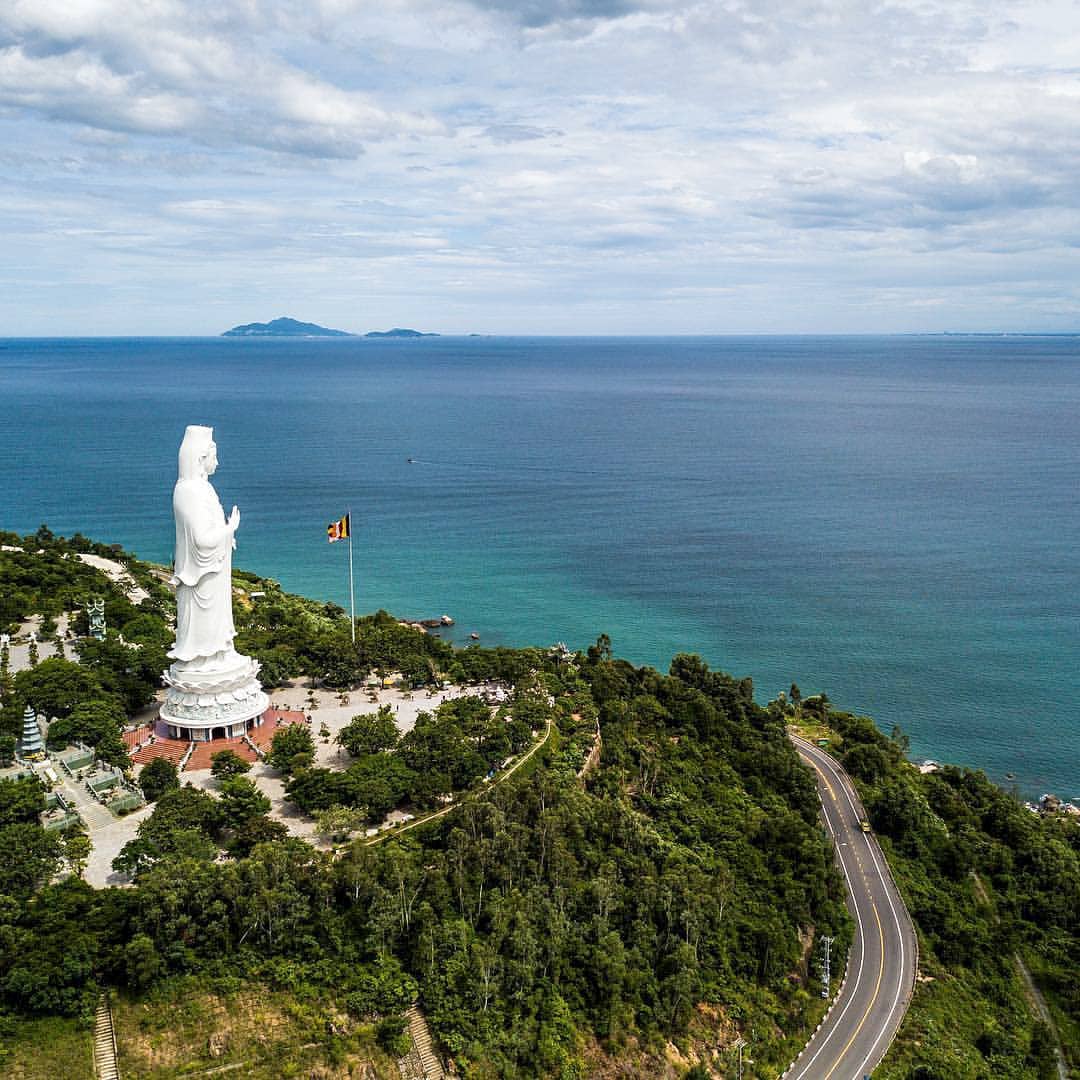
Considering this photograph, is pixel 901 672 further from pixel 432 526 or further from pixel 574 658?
pixel 432 526

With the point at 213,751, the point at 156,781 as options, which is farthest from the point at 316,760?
the point at 156,781

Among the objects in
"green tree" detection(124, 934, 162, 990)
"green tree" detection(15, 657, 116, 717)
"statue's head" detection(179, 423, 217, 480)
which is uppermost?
"statue's head" detection(179, 423, 217, 480)

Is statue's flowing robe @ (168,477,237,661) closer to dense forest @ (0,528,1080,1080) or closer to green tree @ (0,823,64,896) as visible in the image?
dense forest @ (0,528,1080,1080)

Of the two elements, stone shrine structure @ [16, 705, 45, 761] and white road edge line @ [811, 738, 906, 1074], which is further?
stone shrine structure @ [16, 705, 45, 761]

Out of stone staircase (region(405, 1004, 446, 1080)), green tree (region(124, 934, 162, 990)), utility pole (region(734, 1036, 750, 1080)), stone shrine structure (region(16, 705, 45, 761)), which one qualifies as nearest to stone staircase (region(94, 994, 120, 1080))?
green tree (region(124, 934, 162, 990))

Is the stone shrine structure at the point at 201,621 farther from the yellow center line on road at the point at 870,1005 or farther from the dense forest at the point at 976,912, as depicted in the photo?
the dense forest at the point at 976,912

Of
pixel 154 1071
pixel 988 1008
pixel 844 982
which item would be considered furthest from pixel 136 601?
pixel 988 1008

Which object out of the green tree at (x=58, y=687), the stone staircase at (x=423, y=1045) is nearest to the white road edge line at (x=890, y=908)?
the stone staircase at (x=423, y=1045)

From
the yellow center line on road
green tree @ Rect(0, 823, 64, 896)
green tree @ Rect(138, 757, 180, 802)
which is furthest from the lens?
green tree @ Rect(138, 757, 180, 802)

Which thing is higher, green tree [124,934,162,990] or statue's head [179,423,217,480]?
statue's head [179,423,217,480]
